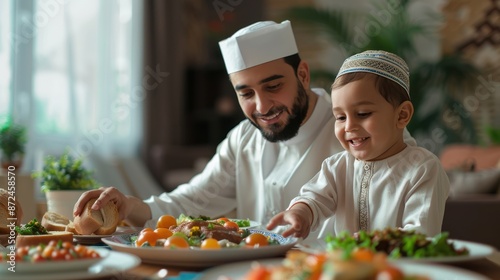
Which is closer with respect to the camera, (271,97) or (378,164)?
(378,164)

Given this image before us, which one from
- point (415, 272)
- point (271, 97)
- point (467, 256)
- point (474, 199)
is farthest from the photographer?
point (474, 199)

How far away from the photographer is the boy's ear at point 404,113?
6.12ft

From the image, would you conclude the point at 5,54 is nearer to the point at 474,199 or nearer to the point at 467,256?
the point at 474,199

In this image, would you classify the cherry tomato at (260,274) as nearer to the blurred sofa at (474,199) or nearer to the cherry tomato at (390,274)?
the cherry tomato at (390,274)

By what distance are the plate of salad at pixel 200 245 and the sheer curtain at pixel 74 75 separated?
163 inches

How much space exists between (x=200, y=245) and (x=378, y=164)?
626mm

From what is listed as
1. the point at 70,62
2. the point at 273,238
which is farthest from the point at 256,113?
the point at 70,62

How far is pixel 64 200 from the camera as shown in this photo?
7.34ft

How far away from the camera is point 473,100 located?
8016 mm

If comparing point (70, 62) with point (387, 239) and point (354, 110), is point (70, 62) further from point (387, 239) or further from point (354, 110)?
point (387, 239)

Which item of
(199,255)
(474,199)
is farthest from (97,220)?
(474,199)

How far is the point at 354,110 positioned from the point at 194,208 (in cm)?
101

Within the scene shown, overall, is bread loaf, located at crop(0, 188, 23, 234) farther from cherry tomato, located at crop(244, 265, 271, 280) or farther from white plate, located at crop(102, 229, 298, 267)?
cherry tomato, located at crop(244, 265, 271, 280)

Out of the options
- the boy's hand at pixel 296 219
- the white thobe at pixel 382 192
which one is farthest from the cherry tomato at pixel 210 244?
the white thobe at pixel 382 192
